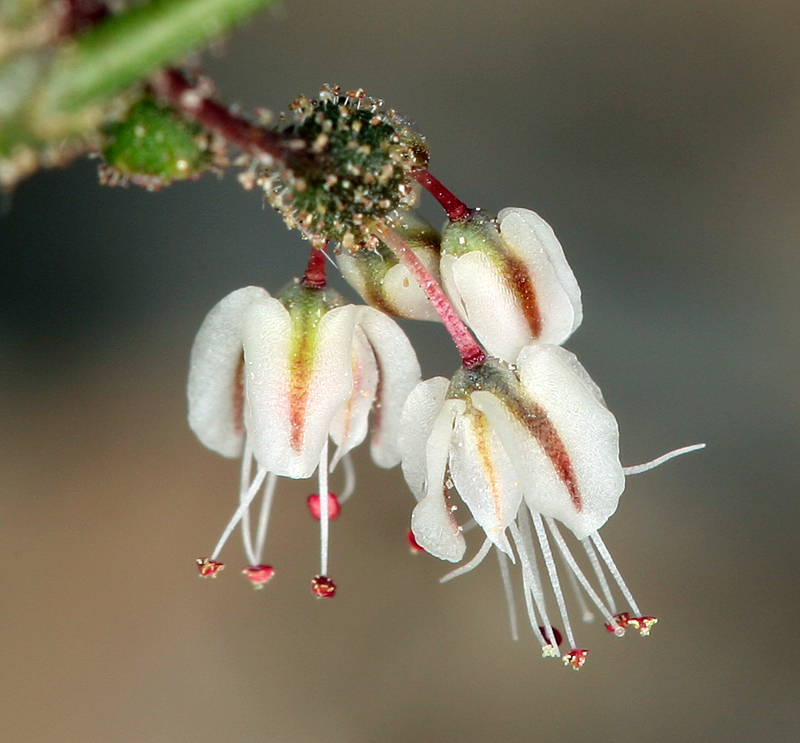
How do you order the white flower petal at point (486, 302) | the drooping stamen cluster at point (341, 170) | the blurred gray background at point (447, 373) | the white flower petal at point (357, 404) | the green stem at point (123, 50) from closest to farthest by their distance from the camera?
the green stem at point (123, 50), the drooping stamen cluster at point (341, 170), the white flower petal at point (486, 302), the white flower petal at point (357, 404), the blurred gray background at point (447, 373)

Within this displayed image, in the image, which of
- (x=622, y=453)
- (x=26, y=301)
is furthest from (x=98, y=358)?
(x=622, y=453)

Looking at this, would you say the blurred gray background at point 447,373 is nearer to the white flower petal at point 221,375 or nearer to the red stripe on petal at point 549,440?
the white flower petal at point 221,375

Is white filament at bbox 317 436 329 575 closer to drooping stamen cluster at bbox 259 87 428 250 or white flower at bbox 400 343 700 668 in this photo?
white flower at bbox 400 343 700 668

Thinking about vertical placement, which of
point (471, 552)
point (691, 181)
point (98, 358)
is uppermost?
point (691, 181)

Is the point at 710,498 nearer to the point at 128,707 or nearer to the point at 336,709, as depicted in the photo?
the point at 336,709

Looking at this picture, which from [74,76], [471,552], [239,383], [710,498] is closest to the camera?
[74,76]

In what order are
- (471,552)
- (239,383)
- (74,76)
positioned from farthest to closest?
(471,552), (239,383), (74,76)

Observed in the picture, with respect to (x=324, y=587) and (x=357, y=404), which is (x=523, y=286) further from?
(x=324, y=587)

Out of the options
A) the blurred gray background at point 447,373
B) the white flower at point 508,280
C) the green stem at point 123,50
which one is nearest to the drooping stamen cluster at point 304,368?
the white flower at point 508,280

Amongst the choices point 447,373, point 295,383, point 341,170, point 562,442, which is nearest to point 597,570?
point 562,442
